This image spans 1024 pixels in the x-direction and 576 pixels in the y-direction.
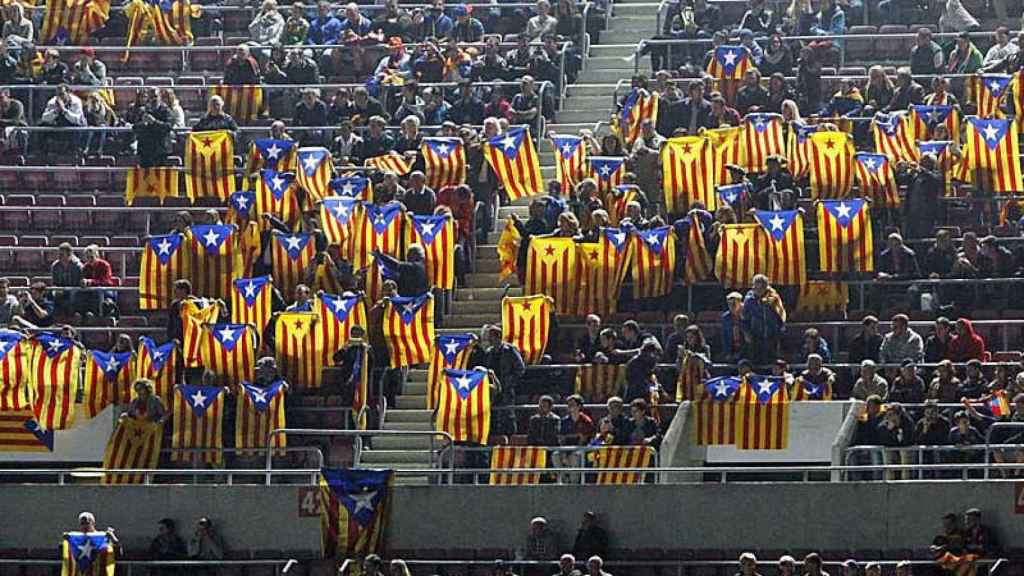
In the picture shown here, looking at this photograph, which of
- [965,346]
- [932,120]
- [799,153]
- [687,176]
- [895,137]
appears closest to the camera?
[965,346]

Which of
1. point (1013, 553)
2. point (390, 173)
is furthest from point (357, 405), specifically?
point (1013, 553)

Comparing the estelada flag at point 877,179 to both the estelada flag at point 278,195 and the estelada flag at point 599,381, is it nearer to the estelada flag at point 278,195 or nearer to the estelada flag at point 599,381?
the estelada flag at point 599,381

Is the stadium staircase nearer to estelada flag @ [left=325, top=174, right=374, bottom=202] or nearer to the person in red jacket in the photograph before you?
estelada flag @ [left=325, top=174, right=374, bottom=202]

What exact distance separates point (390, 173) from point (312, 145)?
12.2 feet

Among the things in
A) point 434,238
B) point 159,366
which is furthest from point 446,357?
point 159,366

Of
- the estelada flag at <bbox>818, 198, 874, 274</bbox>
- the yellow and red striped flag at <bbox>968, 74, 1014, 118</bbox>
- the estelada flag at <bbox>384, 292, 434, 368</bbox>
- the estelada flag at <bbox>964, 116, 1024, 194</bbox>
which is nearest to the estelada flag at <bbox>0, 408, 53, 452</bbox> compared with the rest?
the estelada flag at <bbox>384, 292, 434, 368</bbox>

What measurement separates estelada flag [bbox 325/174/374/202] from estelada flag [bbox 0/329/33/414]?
4.92 meters

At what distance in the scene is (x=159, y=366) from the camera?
3947 centimetres

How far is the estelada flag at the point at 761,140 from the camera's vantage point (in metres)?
42.6

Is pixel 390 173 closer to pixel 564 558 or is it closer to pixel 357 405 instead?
pixel 357 405

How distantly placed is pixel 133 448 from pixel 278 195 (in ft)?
19.4

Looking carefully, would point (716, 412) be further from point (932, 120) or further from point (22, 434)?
point (22, 434)

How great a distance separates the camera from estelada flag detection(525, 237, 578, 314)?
40469 millimetres

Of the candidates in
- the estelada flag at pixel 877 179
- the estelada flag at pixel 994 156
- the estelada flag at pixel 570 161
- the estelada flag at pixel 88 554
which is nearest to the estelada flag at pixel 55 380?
the estelada flag at pixel 88 554
